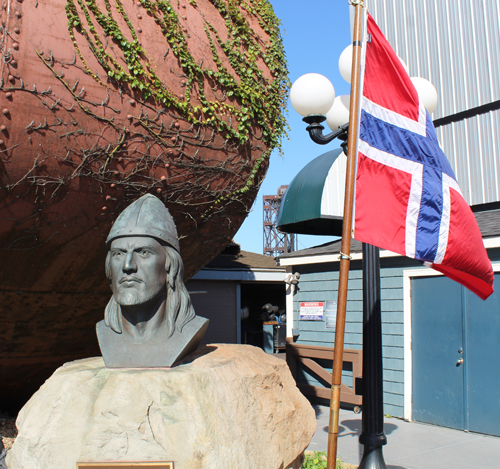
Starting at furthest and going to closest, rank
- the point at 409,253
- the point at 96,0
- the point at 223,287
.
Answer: the point at 223,287 → the point at 96,0 → the point at 409,253

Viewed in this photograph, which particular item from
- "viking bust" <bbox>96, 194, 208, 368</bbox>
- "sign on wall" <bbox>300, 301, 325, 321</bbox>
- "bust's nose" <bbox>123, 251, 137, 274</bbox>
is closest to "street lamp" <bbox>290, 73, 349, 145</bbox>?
"viking bust" <bbox>96, 194, 208, 368</bbox>

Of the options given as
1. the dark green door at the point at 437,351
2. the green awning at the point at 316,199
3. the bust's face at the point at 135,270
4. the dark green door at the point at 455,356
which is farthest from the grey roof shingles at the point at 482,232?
the bust's face at the point at 135,270

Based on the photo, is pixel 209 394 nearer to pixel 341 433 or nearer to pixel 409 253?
pixel 409 253

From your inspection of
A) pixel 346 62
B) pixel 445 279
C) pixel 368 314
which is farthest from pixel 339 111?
pixel 445 279

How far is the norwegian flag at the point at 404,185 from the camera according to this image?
3.32 m

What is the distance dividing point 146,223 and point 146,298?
0.49 metres

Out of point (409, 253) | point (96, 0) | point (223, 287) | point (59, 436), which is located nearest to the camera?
point (59, 436)

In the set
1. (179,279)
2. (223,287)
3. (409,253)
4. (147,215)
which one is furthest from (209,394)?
(223,287)

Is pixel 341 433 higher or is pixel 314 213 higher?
pixel 314 213

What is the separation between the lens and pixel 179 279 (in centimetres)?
345

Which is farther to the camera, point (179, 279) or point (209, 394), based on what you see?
point (179, 279)

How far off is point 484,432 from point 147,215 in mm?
5402

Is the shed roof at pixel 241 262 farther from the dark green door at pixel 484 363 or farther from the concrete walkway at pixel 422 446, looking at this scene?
the dark green door at pixel 484 363

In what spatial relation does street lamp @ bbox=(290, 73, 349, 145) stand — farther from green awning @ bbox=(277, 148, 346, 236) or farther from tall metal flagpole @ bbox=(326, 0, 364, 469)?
green awning @ bbox=(277, 148, 346, 236)
